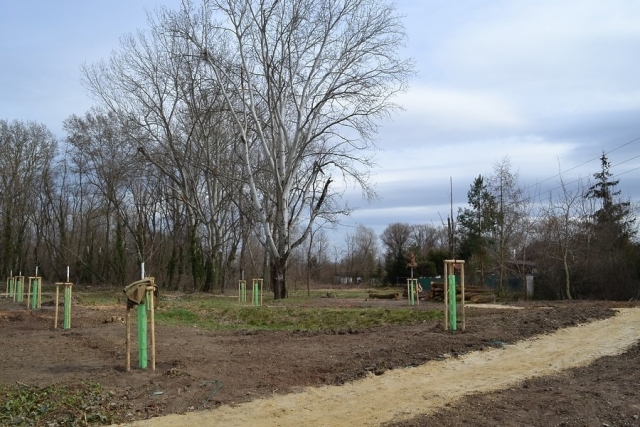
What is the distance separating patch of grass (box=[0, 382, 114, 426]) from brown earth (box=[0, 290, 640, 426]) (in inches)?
6.2

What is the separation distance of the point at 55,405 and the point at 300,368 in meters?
3.43

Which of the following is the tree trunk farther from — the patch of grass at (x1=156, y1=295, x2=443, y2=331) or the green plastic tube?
the green plastic tube

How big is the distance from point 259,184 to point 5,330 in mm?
20980

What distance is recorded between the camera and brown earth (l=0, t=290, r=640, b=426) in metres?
6.57

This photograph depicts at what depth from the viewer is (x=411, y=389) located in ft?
25.0

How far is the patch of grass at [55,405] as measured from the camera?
6367 millimetres

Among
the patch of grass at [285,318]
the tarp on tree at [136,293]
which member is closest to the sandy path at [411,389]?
the tarp on tree at [136,293]

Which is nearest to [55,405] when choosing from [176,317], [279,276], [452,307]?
[452,307]

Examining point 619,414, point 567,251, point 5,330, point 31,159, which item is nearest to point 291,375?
point 619,414

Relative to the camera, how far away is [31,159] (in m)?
50.8

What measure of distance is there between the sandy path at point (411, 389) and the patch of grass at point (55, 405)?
659 mm

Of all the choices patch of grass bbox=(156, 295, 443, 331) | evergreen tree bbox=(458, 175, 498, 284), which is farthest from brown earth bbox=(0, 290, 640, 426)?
evergreen tree bbox=(458, 175, 498, 284)

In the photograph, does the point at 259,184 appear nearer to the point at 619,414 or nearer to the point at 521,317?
the point at 521,317

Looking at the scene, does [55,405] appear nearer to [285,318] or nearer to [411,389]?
[411,389]
